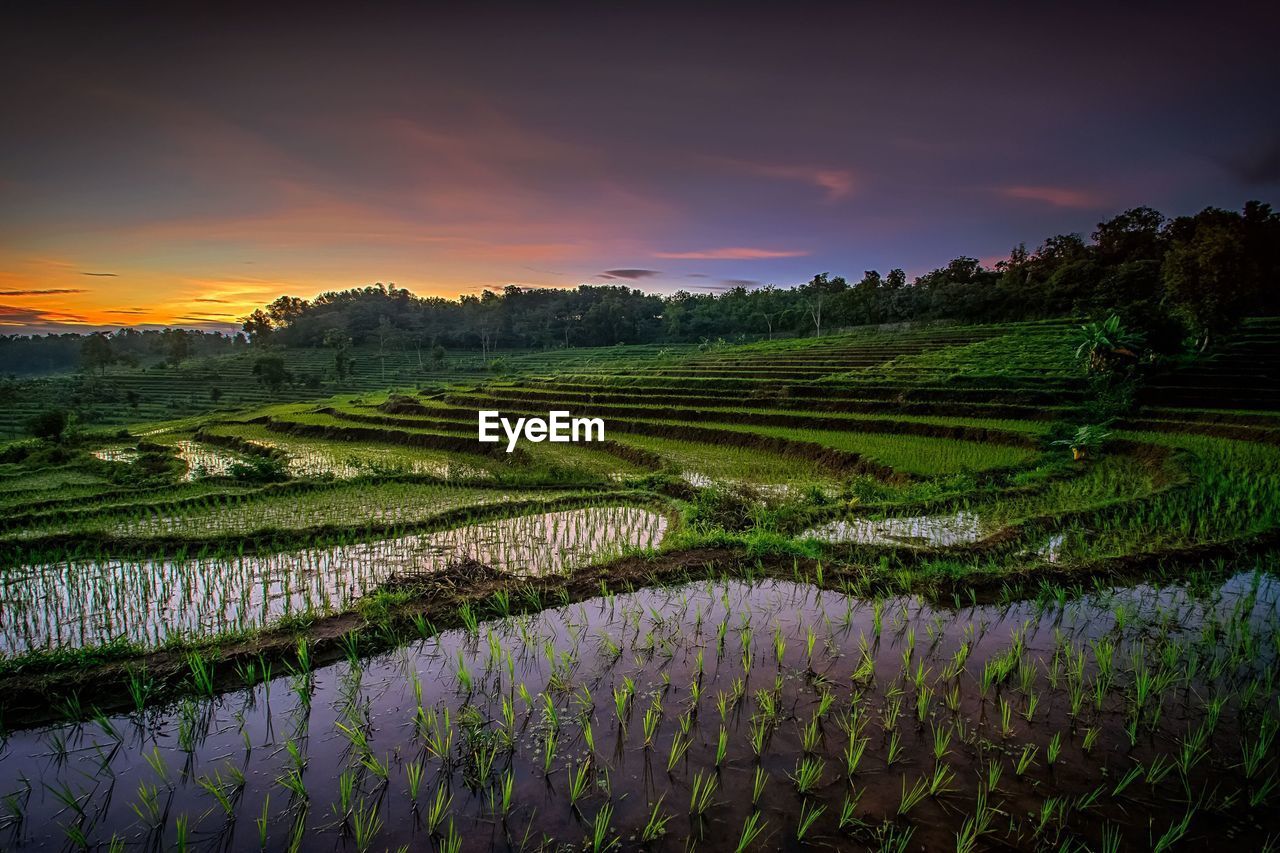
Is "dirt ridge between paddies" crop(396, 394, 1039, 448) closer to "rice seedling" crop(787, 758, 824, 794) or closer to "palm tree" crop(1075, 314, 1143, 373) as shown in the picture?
"palm tree" crop(1075, 314, 1143, 373)

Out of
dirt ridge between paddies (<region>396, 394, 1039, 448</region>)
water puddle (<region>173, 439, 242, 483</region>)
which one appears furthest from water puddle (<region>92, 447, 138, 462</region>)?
dirt ridge between paddies (<region>396, 394, 1039, 448</region>)

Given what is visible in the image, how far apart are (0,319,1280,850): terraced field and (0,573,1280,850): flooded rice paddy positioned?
0.08ft

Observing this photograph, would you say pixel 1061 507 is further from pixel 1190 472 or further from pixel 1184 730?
pixel 1184 730

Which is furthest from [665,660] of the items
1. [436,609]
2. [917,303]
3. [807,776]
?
[917,303]

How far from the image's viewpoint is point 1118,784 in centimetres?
330

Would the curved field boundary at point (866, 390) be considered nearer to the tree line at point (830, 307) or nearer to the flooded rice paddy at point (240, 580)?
the tree line at point (830, 307)

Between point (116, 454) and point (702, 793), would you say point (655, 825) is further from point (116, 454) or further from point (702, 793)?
point (116, 454)

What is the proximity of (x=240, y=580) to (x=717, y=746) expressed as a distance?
6.28 m

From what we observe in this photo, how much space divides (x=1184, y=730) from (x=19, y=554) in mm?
12879

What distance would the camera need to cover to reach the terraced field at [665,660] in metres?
3.23

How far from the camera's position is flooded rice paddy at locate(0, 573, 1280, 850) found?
310cm

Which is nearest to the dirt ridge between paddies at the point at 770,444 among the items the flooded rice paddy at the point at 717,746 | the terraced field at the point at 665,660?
the terraced field at the point at 665,660

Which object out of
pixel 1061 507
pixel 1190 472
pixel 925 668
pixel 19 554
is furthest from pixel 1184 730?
pixel 19 554

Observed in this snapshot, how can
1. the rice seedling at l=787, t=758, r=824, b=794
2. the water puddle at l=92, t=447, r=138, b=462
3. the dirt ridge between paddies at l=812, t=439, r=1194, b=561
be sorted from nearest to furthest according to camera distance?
the rice seedling at l=787, t=758, r=824, b=794 < the dirt ridge between paddies at l=812, t=439, r=1194, b=561 < the water puddle at l=92, t=447, r=138, b=462
